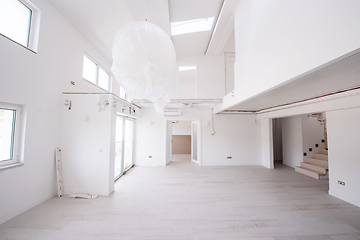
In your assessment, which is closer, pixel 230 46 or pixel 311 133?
pixel 311 133

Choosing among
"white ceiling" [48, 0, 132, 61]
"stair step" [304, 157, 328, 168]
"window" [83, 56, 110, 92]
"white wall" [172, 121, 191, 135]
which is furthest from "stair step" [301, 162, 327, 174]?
"window" [83, 56, 110, 92]

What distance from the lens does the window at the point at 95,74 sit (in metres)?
3.87

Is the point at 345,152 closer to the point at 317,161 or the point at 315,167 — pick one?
the point at 315,167

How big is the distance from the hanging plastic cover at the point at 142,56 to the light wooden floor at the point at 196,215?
191 centimetres

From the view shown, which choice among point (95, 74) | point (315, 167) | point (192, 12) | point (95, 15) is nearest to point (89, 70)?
point (95, 74)

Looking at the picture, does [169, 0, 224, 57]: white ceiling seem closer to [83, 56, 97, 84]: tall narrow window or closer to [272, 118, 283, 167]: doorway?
[83, 56, 97, 84]: tall narrow window

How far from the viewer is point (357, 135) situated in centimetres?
275

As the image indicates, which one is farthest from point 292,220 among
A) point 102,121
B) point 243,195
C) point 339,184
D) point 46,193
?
point 46,193

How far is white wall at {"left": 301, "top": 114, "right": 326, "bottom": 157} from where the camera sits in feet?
16.8

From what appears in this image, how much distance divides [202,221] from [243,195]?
52.0 inches

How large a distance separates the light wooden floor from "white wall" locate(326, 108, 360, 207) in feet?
0.83

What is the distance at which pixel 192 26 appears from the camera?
14.2 ft

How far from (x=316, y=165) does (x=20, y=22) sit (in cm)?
789

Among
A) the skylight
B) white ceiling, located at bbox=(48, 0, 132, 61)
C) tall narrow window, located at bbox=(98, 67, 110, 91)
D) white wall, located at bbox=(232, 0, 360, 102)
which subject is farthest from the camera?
tall narrow window, located at bbox=(98, 67, 110, 91)
